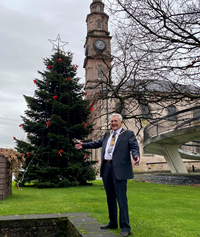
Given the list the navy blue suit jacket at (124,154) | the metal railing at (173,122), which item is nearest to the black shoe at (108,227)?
the navy blue suit jacket at (124,154)

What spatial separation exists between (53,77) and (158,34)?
7476 millimetres

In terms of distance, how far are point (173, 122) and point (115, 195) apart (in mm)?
13644

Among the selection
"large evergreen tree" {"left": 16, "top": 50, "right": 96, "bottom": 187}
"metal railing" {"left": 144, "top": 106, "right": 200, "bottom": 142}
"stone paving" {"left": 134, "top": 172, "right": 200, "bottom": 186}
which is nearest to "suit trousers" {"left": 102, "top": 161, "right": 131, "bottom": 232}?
"large evergreen tree" {"left": 16, "top": 50, "right": 96, "bottom": 187}

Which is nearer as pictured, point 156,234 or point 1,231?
point 156,234

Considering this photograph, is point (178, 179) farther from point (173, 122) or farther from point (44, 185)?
point (44, 185)

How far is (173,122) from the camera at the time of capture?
53.4 feet

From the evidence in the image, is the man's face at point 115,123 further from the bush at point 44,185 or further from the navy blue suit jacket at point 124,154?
the bush at point 44,185

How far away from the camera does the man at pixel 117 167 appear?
3.30m

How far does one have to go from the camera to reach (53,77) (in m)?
13.2

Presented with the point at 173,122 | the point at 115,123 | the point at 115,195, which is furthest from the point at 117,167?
the point at 173,122

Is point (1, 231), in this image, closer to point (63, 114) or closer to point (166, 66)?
point (166, 66)

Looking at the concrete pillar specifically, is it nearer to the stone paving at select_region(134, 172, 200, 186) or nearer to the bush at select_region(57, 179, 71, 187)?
the stone paving at select_region(134, 172, 200, 186)

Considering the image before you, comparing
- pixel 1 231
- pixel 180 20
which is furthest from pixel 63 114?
pixel 1 231

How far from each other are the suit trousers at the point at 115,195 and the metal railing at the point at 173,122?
362 inches
